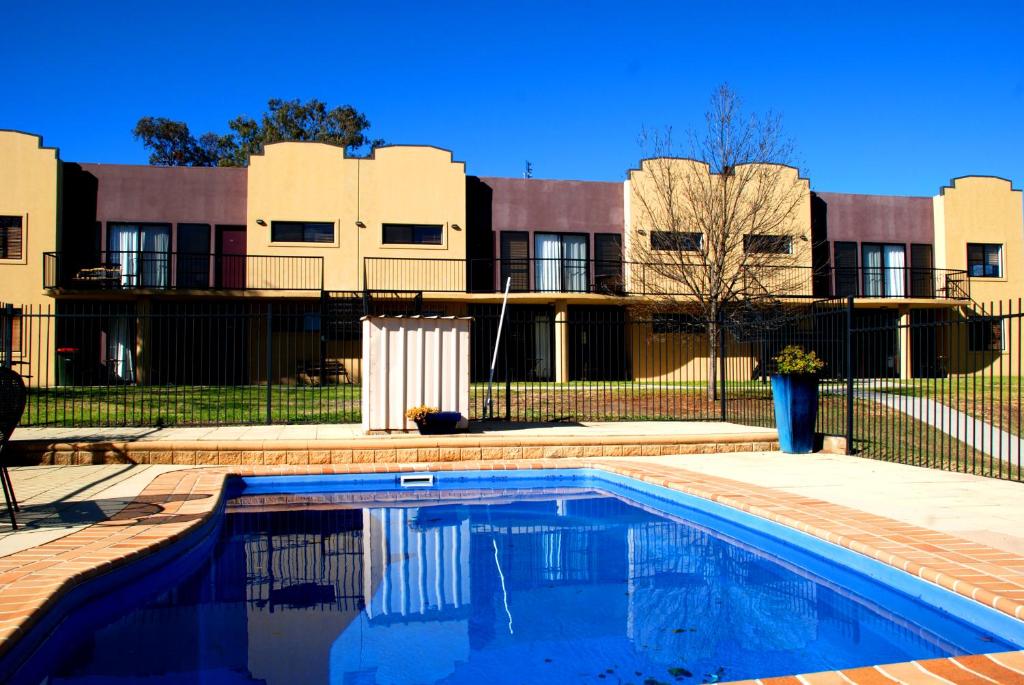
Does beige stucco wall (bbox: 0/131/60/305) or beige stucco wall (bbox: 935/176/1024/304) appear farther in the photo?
beige stucco wall (bbox: 935/176/1024/304)

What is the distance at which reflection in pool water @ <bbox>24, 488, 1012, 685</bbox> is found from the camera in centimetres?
355

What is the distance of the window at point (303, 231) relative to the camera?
23.3m

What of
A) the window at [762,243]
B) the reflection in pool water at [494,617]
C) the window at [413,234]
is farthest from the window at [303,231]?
the reflection in pool water at [494,617]

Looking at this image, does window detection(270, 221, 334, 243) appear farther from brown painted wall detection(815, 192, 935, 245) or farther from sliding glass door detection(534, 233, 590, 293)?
brown painted wall detection(815, 192, 935, 245)

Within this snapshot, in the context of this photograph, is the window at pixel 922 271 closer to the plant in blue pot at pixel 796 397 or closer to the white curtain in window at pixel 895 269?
the white curtain in window at pixel 895 269

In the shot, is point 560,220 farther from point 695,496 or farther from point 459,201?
point 695,496

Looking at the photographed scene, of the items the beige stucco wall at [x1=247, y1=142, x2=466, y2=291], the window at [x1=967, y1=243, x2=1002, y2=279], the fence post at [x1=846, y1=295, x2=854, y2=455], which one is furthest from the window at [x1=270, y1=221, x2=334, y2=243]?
the window at [x1=967, y1=243, x2=1002, y2=279]

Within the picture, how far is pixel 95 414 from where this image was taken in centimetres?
1314

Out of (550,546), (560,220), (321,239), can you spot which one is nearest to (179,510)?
(550,546)

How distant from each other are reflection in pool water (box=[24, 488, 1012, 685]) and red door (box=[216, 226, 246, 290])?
18078 millimetres

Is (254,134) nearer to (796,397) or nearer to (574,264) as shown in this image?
(574,264)

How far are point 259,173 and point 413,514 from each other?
724 inches

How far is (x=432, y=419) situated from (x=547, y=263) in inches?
609

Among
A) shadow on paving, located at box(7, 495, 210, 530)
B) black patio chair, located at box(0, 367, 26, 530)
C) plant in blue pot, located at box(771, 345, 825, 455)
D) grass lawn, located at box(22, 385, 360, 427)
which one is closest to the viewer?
black patio chair, located at box(0, 367, 26, 530)
